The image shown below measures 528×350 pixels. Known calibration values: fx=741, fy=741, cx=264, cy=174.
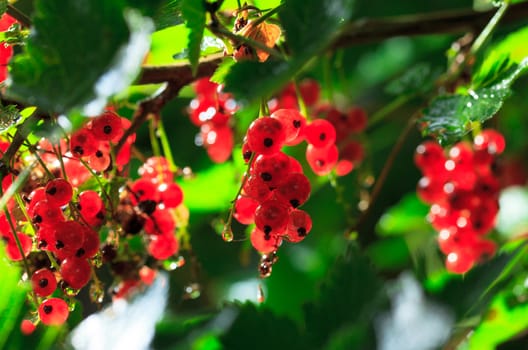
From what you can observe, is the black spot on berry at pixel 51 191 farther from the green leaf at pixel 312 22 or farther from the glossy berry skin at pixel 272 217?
the green leaf at pixel 312 22

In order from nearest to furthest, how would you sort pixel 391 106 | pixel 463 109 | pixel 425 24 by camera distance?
pixel 463 109, pixel 425 24, pixel 391 106

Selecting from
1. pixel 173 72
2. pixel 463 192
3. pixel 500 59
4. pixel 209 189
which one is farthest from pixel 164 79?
pixel 463 192

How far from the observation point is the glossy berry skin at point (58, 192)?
0.94 meters

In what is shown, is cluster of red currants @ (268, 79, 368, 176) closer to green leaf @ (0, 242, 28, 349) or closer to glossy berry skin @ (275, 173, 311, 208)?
glossy berry skin @ (275, 173, 311, 208)

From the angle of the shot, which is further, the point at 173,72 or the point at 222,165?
the point at 222,165

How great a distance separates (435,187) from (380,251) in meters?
0.68

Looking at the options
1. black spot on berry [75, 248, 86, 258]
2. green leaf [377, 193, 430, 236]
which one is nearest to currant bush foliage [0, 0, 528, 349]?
black spot on berry [75, 248, 86, 258]

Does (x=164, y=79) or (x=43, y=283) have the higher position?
(x=164, y=79)

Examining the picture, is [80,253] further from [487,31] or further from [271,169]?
[487,31]

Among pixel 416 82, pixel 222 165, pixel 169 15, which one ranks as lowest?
pixel 169 15

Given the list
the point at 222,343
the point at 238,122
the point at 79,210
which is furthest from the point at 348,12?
the point at 238,122

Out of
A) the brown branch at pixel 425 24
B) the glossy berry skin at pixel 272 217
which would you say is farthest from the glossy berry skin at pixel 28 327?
the brown branch at pixel 425 24

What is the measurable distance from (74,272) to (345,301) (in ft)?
1.19

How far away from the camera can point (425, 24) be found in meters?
1.42
